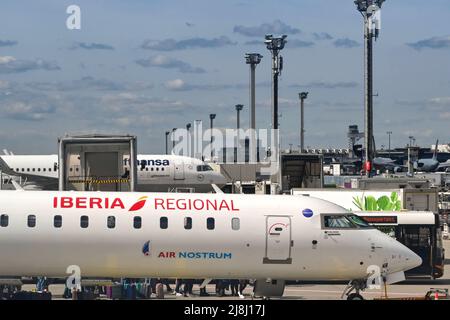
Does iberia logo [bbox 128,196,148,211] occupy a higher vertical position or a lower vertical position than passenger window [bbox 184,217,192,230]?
higher

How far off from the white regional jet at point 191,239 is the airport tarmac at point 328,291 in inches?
177

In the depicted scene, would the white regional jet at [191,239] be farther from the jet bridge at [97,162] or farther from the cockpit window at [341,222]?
the jet bridge at [97,162]

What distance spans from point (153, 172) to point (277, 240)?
142 feet

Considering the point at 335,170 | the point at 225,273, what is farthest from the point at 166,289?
the point at 335,170

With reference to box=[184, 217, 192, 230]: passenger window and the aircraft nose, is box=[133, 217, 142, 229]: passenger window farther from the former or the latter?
the aircraft nose

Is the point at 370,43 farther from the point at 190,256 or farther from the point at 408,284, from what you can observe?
the point at 190,256

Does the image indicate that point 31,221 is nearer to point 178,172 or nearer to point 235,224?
point 235,224

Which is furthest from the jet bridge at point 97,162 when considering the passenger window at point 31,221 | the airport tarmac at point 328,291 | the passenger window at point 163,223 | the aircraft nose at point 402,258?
the aircraft nose at point 402,258

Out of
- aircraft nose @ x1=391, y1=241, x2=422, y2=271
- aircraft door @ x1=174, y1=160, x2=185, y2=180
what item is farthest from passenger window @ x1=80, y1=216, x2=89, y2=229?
aircraft door @ x1=174, y1=160, x2=185, y2=180

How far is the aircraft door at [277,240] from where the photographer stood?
846 inches

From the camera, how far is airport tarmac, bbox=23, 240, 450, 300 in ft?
88.4

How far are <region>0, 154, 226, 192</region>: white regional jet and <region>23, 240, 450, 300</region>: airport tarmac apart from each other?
110 feet

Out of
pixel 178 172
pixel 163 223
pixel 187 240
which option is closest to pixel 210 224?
pixel 187 240

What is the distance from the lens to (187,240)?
2109 centimetres
